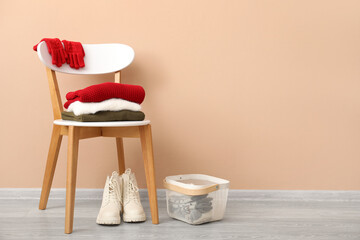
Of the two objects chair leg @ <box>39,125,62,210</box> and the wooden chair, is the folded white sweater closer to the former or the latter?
the wooden chair

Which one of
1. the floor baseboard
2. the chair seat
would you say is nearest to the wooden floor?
the floor baseboard

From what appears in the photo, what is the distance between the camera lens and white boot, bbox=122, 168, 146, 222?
1394 millimetres

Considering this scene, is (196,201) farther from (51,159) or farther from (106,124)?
(51,159)

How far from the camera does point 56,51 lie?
5.05 feet

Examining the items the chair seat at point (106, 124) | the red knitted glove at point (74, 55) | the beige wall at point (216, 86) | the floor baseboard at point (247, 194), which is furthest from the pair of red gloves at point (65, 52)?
the floor baseboard at point (247, 194)

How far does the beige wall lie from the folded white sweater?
0.39m

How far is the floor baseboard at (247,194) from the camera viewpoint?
1758 mm

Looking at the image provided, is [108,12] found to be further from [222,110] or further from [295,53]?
[295,53]

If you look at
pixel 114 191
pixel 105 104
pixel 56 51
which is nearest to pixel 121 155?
pixel 114 191

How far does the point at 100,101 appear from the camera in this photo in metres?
1.35

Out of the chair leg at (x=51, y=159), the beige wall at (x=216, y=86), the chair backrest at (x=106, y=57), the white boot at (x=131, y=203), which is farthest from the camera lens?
the beige wall at (x=216, y=86)

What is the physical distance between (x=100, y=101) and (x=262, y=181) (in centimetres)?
85

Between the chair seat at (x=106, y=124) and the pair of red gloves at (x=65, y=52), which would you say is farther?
the pair of red gloves at (x=65, y=52)

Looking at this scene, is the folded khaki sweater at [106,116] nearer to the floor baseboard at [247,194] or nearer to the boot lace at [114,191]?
the boot lace at [114,191]
